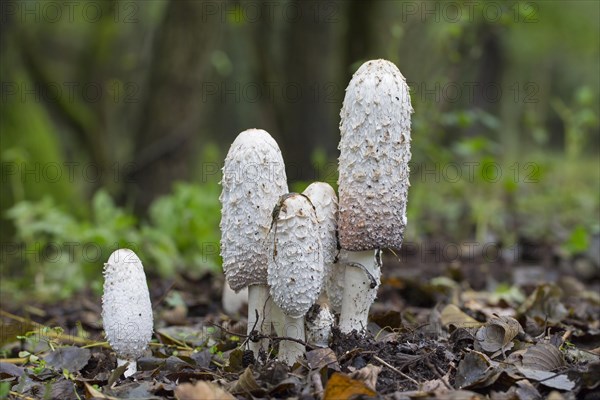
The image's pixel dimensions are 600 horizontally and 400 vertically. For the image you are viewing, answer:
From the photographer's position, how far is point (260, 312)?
3.17 m

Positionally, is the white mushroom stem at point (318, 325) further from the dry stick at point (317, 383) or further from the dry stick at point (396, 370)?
the dry stick at point (317, 383)

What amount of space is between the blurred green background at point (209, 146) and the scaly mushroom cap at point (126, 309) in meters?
2.18

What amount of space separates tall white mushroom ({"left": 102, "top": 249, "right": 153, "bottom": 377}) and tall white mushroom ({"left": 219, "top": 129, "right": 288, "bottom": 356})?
0.44m

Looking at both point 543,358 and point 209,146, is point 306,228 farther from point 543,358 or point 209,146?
point 209,146

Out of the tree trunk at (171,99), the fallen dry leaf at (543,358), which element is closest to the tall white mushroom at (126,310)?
the fallen dry leaf at (543,358)

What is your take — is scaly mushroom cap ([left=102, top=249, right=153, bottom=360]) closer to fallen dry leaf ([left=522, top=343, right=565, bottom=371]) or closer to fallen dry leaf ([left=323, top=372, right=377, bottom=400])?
fallen dry leaf ([left=323, top=372, right=377, bottom=400])

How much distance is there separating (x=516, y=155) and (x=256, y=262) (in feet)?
50.2

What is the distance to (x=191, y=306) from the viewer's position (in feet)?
15.2

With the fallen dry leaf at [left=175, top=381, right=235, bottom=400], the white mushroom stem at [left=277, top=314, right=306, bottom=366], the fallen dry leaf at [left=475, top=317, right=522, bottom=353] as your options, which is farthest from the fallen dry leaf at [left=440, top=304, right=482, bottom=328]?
the fallen dry leaf at [left=175, top=381, right=235, bottom=400]

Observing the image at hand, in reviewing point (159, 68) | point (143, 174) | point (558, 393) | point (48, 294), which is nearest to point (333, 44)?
point (159, 68)

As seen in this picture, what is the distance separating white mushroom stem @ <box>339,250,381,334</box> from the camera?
10.2 ft

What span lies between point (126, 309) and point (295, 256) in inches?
34.1

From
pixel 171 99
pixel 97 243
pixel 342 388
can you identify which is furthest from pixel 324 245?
pixel 171 99

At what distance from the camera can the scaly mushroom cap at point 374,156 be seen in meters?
2.87
